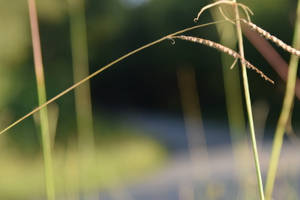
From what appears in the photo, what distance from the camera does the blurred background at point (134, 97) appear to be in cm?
347

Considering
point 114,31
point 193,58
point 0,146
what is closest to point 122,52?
point 114,31

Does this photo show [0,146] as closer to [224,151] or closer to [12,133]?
[12,133]

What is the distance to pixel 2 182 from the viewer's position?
3.58 m

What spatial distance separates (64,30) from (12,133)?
135 cm

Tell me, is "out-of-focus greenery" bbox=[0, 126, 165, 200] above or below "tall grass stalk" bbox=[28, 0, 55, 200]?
above

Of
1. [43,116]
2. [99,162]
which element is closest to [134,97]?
[99,162]

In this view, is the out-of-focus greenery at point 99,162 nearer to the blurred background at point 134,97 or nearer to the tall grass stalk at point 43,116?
the blurred background at point 134,97

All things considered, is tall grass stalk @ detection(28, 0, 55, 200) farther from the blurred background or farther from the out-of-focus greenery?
the out-of-focus greenery

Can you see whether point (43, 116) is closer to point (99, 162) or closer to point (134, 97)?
point (99, 162)

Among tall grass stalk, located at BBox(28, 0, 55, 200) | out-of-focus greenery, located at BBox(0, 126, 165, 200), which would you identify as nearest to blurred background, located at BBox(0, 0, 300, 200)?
out-of-focus greenery, located at BBox(0, 126, 165, 200)

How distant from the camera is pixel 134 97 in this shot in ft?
23.2

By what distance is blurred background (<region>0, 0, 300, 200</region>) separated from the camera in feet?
11.4

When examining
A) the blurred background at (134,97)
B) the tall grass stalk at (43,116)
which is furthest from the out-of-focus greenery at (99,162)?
the tall grass stalk at (43,116)

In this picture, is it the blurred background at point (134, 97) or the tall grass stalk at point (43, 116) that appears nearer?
the tall grass stalk at point (43, 116)
